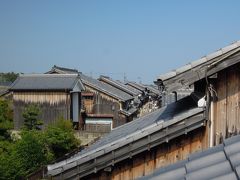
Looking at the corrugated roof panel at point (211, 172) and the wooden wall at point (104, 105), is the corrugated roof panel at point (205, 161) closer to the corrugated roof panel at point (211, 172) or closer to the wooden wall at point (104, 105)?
the corrugated roof panel at point (211, 172)

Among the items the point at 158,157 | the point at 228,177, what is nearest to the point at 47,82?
the point at 158,157

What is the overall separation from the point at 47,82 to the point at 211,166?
27.3 m

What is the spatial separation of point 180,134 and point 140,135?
56 cm

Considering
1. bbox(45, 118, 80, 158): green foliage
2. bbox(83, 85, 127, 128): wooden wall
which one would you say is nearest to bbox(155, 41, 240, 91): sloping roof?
bbox(45, 118, 80, 158): green foliage

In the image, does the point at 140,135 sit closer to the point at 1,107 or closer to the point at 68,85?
the point at 1,107

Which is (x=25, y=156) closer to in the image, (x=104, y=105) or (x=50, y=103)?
(x=50, y=103)

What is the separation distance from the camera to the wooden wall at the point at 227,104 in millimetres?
4761

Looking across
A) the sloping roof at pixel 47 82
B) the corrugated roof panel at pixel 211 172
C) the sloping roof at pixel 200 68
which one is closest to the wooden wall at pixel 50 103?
the sloping roof at pixel 47 82

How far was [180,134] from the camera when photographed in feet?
15.7

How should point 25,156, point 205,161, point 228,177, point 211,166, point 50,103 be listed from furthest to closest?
point 50,103
point 25,156
point 205,161
point 211,166
point 228,177

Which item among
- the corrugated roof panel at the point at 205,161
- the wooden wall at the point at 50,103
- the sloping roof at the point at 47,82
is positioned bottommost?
the corrugated roof panel at the point at 205,161

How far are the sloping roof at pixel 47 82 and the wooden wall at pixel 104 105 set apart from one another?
2788 mm

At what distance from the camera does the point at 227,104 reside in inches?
190

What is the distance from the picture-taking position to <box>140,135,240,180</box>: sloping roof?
2727 millimetres
